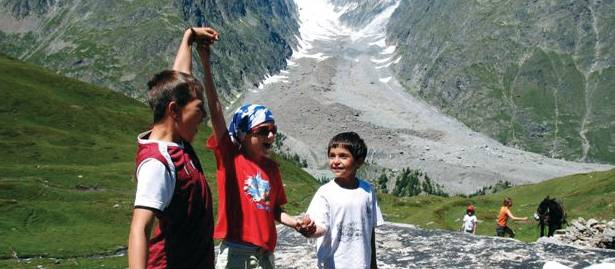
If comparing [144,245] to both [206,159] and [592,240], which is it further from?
[206,159]

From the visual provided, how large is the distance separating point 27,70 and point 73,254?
12901 cm

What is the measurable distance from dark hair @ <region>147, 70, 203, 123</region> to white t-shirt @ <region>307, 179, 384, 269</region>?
161 inches

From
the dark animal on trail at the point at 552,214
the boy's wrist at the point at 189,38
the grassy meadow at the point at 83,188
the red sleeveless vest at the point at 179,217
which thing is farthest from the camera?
the grassy meadow at the point at 83,188

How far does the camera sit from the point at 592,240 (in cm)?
3028

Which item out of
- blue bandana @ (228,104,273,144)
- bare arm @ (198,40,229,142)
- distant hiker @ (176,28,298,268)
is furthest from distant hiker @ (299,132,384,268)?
bare arm @ (198,40,229,142)

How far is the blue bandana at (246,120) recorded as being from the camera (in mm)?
11102

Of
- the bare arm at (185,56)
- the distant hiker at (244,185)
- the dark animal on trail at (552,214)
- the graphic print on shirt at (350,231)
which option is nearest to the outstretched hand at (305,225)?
the distant hiker at (244,185)

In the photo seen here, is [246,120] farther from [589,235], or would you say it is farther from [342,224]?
[589,235]

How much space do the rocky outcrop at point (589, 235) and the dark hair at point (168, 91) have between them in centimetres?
2490

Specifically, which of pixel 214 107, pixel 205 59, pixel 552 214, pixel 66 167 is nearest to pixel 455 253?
pixel 214 107

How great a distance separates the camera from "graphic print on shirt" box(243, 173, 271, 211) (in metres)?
10.9

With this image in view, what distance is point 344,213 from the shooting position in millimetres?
12000

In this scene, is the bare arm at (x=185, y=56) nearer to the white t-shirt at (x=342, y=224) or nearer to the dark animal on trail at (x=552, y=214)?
the white t-shirt at (x=342, y=224)

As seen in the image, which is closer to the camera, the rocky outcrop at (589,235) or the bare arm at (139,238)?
the bare arm at (139,238)
